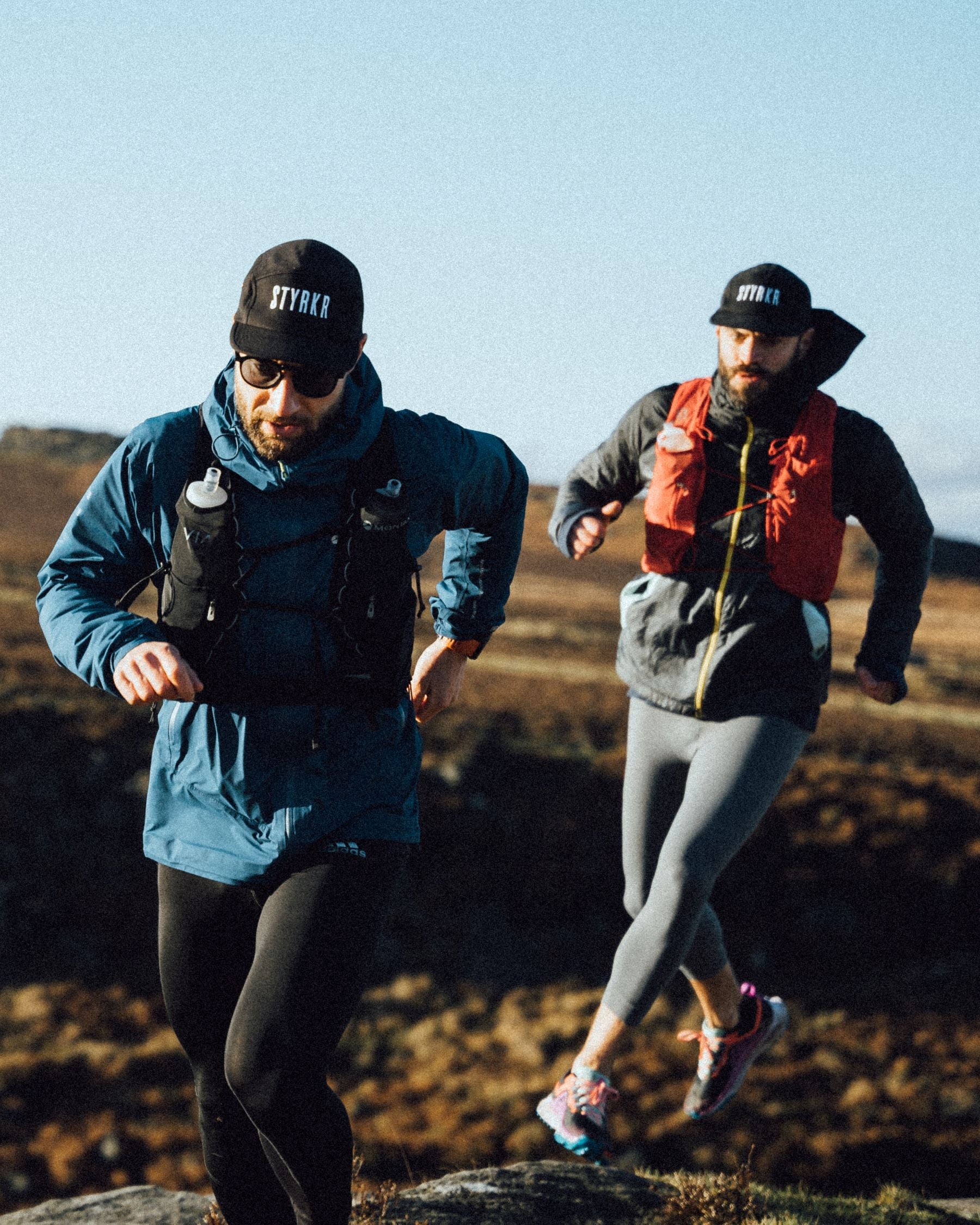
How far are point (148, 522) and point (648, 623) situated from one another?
212cm

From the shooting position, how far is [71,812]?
54.2 feet

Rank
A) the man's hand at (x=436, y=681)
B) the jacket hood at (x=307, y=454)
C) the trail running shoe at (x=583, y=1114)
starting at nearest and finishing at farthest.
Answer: the jacket hood at (x=307, y=454) < the man's hand at (x=436, y=681) < the trail running shoe at (x=583, y=1114)

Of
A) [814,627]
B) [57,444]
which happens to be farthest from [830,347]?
[57,444]

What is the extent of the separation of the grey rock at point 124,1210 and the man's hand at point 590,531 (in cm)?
312

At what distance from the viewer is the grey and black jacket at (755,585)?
16.0 feet

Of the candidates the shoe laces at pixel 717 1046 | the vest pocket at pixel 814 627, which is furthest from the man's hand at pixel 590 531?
the shoe laces at pixel 717 1046

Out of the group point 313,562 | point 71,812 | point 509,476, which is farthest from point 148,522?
point 71,812

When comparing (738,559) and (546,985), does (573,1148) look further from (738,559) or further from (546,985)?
(546,985)

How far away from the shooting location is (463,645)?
14.1ft

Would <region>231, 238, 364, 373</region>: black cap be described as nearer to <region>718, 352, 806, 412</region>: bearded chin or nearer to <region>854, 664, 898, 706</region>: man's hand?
<region>718, 352, 806, 412</region>: bearded chin

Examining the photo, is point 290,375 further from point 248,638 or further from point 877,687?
point 877,687

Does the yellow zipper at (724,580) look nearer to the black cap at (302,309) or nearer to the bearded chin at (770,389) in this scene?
the bearded chin at (770,389)

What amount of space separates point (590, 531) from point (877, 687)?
4.34ft

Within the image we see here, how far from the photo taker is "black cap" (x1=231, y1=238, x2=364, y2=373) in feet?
11.3
